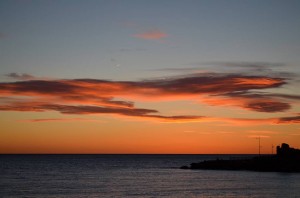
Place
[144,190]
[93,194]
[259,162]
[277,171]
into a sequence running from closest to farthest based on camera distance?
1. [93,194]
2. [144,190]
3. [277,171]
4. [259,162]

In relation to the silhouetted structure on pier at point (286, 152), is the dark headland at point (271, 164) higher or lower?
lower

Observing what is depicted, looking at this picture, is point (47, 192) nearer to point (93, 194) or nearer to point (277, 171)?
point (93, 194)

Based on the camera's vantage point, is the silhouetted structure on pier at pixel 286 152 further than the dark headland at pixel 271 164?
Yes

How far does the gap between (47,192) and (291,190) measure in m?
42.5

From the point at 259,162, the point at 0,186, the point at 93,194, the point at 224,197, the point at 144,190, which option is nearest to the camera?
the point at 224,197

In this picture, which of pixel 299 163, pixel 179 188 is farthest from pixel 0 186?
pixel 299 163

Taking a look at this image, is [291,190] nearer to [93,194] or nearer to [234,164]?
[93,194]

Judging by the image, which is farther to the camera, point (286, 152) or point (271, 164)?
point (286, 152)

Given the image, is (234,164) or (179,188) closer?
(179,188)

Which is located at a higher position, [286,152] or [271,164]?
[286,152]

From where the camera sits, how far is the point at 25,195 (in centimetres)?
7338

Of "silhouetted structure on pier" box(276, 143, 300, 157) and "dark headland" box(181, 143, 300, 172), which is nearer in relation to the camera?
"dark headland" box(181, 143, 300, 172)

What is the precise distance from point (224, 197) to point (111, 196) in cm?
1795

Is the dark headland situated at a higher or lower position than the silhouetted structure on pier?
lower
